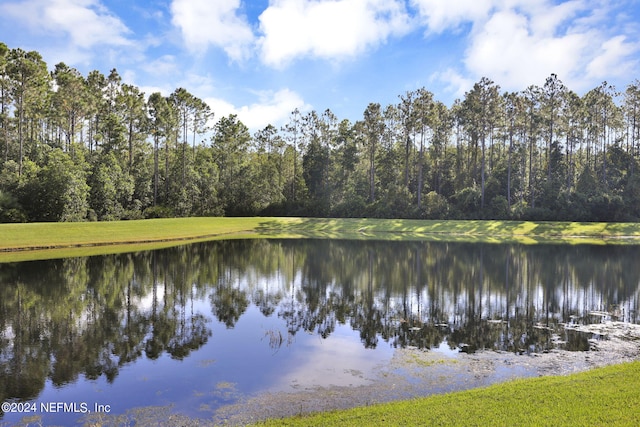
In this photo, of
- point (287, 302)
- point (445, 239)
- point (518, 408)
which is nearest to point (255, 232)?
point (445, 239)

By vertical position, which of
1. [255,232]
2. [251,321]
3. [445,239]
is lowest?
[251,321]

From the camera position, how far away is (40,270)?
23797 millimetres

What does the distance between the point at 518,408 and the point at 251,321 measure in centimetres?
945

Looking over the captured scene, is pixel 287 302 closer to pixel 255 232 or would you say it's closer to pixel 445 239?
pixel 445 239

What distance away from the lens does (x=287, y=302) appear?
17.9 meters

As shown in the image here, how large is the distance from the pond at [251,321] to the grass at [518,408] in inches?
58.5

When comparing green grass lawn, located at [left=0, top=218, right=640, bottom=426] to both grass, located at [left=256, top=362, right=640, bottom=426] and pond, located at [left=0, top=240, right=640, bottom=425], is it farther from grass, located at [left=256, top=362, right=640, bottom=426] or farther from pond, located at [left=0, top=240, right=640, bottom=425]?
pond, located at [left=0, top=240, right=640, bottom=425]

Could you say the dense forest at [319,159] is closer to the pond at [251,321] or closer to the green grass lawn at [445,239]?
the green grass lawn at [445,239]

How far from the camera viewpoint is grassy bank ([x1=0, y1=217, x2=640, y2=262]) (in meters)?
34.7

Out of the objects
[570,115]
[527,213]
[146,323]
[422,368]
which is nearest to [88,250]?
[146,323]

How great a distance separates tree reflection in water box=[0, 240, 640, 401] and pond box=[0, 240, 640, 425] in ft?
0.23

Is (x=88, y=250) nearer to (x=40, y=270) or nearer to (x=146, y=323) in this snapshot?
(x=40, y=270)

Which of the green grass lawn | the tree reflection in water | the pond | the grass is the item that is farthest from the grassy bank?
the grass

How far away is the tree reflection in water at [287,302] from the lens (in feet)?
38.8
